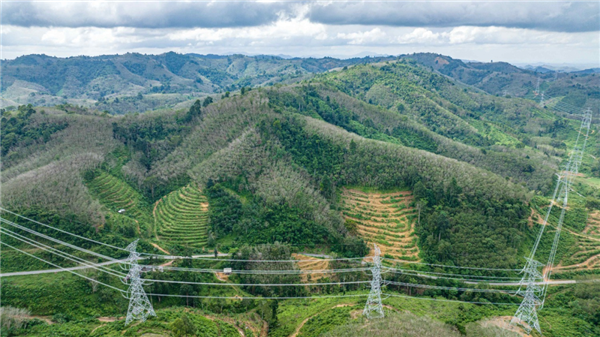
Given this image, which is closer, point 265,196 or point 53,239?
point 53,239

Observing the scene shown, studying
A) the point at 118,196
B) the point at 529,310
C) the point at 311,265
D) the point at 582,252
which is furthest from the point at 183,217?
the point at 582,252

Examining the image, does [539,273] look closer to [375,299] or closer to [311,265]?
[375,299]

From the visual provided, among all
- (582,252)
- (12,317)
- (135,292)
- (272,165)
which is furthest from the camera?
(272,165)

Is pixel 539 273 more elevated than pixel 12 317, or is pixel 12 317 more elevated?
pixel 539 273

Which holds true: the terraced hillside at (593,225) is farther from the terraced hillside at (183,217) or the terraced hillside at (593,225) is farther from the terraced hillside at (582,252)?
the terraced hillside at (183,217)

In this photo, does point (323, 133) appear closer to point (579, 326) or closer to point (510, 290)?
point (510, 290)

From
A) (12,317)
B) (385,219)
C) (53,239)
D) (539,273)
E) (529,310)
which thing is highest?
(53,239)

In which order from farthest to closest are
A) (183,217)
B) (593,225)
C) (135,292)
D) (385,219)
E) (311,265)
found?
(593,225) < (183,217) < (385,219) < (311,265) < (135,292)

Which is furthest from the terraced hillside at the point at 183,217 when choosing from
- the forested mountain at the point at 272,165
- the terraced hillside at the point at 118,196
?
the terraced hillside at the point at 118,196
